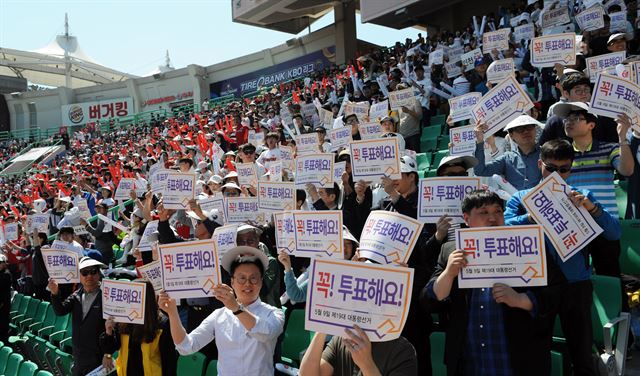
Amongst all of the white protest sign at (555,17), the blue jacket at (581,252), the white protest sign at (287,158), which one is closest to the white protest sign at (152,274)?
the blue jacket at (581,252)

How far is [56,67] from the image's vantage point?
4309 centimetres

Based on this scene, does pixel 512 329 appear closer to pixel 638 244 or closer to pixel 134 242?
pixel 638 244

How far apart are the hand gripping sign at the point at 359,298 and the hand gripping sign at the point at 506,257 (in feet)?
1.48

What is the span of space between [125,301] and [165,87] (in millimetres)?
32251

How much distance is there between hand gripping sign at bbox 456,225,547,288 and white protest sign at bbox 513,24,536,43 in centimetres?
821

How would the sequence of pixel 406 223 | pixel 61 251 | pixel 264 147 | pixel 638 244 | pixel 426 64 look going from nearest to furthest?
pixel 406 223, pixel 638 244, pixel 61 251, pixel 264 147, pixel 426 64

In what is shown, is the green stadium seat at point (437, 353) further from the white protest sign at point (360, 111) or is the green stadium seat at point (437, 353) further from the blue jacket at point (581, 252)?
the white protest sign at point (360, 111)

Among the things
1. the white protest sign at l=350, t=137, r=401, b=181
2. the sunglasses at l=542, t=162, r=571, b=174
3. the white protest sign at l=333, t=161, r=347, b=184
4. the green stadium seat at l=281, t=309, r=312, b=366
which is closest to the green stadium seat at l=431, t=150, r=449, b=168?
the white protest sign at l=333, t=161, r=347, b=184

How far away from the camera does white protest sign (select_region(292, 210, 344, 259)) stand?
352 centimetres

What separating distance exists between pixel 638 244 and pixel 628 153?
32.0 inches

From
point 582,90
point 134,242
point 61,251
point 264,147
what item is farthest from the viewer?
point 264,147

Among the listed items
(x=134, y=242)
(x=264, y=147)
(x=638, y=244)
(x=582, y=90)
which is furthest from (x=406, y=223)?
(x=264, y=147)

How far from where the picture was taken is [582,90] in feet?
15.8

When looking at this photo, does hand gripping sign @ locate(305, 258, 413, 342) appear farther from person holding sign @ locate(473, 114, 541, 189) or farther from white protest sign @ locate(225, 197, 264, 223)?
white protest sign @ locate(225, 197, 264, 223)
